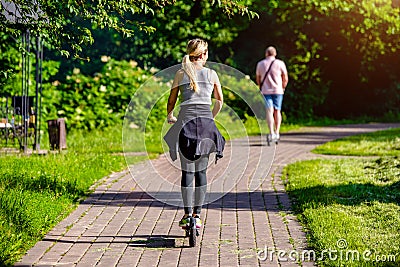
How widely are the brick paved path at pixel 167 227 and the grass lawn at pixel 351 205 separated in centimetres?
20

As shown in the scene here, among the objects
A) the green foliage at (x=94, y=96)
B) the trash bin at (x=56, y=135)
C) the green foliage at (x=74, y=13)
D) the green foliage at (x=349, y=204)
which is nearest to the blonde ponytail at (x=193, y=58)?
the green foliage at (x=74, y=13)

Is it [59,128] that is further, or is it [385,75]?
[385,75]

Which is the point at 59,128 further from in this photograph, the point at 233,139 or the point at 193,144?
the point at 193,144

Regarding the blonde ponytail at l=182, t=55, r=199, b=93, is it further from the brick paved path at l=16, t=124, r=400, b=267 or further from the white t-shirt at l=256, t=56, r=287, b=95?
the white t-shirt at l=256, t=56, r=287, b=95

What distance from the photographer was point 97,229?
24.4ft

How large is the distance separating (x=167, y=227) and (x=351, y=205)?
2098 millimetres

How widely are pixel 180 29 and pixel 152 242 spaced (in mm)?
14148

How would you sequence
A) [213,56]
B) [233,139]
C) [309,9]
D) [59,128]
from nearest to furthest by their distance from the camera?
[59,128] → [233,139] → [309,9] → [213,56]

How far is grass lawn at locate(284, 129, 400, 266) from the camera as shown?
6184 mm

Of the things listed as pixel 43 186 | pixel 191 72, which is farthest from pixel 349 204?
pixel 43 186

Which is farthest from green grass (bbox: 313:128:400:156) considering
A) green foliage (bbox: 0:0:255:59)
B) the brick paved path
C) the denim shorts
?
green foliage (bbox: 0:0:255:59)

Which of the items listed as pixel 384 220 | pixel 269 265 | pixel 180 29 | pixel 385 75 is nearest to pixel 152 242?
pixel 269 265

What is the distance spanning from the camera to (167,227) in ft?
24.9

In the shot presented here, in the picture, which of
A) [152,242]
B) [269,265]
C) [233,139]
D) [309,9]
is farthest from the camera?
[309,9]
